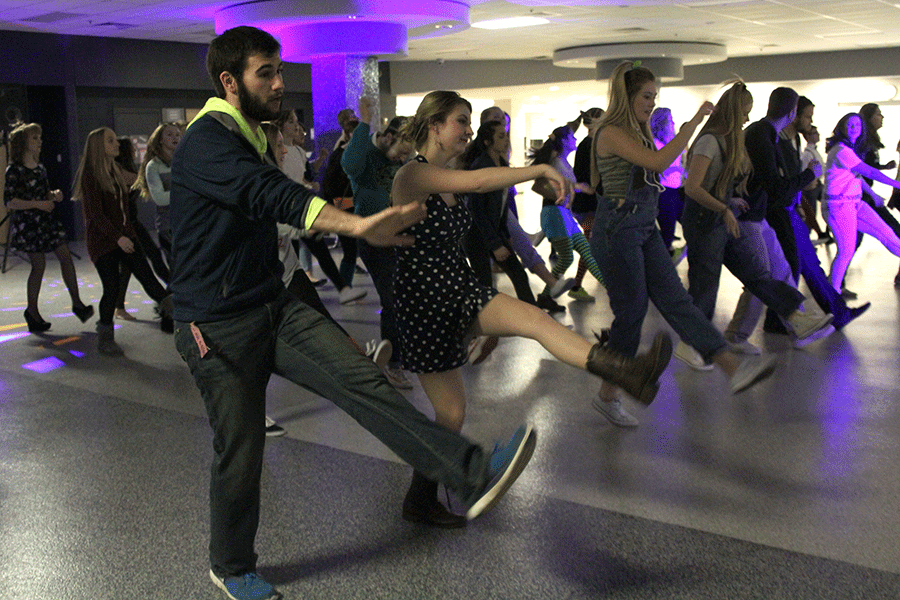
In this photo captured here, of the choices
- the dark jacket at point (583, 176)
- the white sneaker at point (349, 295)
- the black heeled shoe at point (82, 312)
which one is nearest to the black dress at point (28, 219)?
the black heeled shoe at point (82, 312)

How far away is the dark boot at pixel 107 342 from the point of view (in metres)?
5.65

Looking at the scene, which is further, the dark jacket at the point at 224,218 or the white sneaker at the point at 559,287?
the white sneaker at the point at 559,287

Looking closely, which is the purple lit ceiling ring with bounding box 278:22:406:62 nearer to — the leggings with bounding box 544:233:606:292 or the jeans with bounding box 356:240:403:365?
the leggings with bounding box 544:233:606:292

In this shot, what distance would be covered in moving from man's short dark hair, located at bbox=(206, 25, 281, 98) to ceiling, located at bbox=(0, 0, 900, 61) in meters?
8.69

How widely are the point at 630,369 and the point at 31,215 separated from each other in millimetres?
5299

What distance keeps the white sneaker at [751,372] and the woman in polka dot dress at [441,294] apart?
0.91m

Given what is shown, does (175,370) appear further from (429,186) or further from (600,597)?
(600,597)

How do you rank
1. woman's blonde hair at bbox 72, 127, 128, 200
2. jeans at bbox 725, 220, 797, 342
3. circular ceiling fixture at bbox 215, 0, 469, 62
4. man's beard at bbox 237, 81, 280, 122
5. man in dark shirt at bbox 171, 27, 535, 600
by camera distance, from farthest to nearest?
circular ceiling fixture at bbox 215, 0, 469, 62 < woman's blonde hair at bbox 72, 127, 128, 200 < jeans at bbox 725, 220, 797, 342 < man's beard at bbox 237, 81, 280, 122 < man in dark shirt at bbox 171, 27, 535, 600

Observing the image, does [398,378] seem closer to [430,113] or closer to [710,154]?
[710,154]

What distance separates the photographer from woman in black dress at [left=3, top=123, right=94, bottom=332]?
631 centimetres

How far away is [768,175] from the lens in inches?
201

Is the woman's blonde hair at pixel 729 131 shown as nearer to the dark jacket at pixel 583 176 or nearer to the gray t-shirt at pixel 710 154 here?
the gray t-shirt at pixel 710 154

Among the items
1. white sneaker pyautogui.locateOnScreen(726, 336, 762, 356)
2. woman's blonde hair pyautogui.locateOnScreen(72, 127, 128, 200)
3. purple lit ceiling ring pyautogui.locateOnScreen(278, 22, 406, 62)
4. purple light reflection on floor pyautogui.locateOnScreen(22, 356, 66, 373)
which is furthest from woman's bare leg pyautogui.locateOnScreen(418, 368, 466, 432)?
purple lit ceiling ring pyautogui.locateOnScreen(278, 22, 406, 62)

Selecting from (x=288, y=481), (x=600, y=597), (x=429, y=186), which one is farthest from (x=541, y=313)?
(x=288, y=481)
